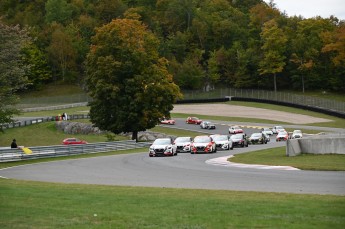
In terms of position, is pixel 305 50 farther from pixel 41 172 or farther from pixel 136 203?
pixel 136 203

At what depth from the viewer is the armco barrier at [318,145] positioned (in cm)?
3228

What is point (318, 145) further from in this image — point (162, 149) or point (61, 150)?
point (61, 150)

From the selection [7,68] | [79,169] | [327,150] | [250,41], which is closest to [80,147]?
[7,68]

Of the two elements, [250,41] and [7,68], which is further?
[250,41]

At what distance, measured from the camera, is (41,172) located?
96.5 ft

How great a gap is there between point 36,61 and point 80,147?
89.2 metres

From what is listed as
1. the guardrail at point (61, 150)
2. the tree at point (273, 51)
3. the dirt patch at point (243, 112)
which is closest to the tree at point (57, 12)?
the tree at point (273, 51)

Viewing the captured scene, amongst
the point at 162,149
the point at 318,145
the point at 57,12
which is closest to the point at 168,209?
the point at 318,145

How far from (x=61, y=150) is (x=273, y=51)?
3555 inches

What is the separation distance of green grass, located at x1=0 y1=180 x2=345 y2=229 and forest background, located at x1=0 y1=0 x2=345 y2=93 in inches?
4257

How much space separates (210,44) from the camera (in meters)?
150

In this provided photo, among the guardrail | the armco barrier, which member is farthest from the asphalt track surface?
the guardrail

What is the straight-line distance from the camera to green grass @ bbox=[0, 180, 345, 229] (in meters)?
11.6

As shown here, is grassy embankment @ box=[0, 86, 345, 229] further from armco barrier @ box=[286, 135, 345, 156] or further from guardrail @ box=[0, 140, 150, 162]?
guardrail @ box=[0, 140, 150, 162]
